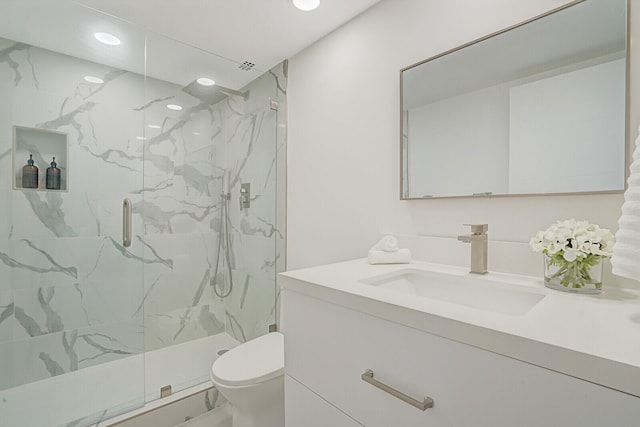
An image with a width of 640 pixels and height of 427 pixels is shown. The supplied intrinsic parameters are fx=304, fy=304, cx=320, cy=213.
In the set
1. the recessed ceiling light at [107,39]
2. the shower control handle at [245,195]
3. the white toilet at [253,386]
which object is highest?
the recessed ceiling light at [107,39]

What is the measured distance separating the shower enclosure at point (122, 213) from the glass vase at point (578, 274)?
164 centimetres

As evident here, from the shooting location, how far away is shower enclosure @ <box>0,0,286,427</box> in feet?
5.54

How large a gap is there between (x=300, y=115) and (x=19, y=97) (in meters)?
1.57

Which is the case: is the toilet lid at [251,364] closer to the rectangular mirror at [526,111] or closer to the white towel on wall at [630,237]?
the rectangular mirror at [526,111]

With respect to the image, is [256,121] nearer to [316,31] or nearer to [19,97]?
[316,31]

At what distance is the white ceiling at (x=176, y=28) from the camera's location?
1591 millimetres

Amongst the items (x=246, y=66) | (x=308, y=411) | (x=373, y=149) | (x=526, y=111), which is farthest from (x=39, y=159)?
(x=526, y=111)

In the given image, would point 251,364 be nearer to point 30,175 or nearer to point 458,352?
point 458,352

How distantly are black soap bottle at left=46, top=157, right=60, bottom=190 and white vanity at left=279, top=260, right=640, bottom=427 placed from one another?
170 centimetres

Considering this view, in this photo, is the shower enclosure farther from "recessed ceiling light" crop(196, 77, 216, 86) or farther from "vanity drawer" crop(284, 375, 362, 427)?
"vanity drawer" crop(284, 375, 362, 427)

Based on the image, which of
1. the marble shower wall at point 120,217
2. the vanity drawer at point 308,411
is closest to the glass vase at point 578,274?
the vanity drawer at point 308,411

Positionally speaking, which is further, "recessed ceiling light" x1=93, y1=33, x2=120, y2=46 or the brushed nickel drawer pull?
"recessed ceiling light" x1=93, y1=33, x2=120, y2=46

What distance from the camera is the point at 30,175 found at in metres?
1.74

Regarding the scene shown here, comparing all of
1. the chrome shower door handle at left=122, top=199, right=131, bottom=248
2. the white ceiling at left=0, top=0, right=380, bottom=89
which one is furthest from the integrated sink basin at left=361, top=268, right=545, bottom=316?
the chrome shower door handle at left=122, top=199, right=131, bottom=248
